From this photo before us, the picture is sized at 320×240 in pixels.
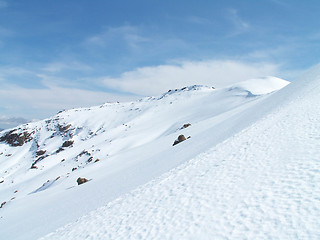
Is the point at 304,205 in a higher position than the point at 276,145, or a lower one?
lower

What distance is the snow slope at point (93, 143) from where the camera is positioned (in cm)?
1761

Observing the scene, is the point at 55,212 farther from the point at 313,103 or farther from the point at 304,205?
the point at 313,103

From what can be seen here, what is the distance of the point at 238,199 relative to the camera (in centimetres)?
547

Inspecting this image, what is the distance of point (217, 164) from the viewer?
8297 mm

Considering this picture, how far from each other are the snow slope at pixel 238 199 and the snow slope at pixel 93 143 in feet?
1.71

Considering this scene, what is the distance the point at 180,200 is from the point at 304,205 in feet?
10.9

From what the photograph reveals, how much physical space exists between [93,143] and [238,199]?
55.2 meters

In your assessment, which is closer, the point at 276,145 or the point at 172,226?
the point at 172,226

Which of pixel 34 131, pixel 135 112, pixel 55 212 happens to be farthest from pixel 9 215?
pixel 34 131

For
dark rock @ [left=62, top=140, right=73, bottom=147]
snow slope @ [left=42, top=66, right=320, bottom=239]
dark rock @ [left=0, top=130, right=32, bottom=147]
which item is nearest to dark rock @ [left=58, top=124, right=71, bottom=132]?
dark rock @ [left=0, top=130, right=32, bottom=147]

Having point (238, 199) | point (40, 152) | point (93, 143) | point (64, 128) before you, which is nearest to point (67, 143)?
point (40, 152)

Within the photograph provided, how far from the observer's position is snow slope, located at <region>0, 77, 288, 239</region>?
17.6 metres

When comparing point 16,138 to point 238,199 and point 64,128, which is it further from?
point 238,199

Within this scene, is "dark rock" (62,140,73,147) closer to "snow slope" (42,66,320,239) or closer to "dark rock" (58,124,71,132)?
"dark rock" (58,124,71,132)
